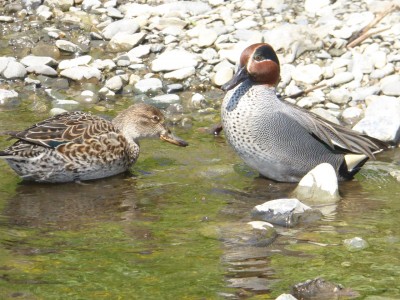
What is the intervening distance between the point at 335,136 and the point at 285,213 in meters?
1.73

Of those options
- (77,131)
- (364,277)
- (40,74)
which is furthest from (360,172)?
(40,74)

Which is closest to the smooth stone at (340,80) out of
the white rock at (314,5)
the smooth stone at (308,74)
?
the smooth stone at (308,74)

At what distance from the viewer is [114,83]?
1020 cm

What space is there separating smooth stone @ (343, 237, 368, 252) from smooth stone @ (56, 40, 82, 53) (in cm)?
571

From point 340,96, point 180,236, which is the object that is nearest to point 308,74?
point 340,96

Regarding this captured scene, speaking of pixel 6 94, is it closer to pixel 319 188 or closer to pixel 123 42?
pixel 123 42

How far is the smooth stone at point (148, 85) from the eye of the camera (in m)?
10.2

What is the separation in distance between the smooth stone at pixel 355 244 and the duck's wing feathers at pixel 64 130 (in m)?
2.63

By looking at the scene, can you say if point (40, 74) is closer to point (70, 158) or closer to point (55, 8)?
point (55, 8)

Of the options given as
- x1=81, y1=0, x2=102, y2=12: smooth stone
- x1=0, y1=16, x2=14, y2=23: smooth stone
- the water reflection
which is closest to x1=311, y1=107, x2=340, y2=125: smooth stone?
the water reflection

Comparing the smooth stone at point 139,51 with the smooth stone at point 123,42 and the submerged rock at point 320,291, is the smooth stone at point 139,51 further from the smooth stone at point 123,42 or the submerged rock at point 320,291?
the submerged rock at point 320,291

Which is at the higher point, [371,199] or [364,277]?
[364,277]

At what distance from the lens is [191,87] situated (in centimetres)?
1032

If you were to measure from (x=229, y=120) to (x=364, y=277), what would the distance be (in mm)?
2658
